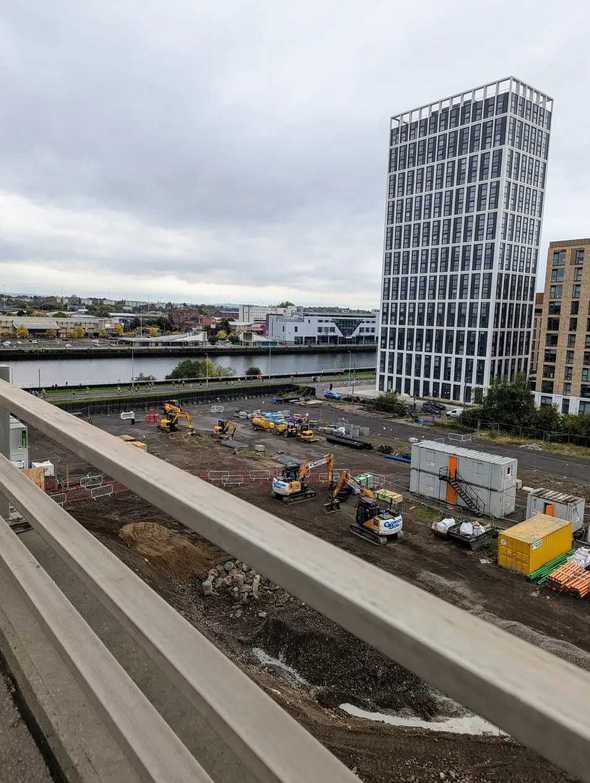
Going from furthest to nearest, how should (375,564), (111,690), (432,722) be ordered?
1. (375,564)
2. (432,722)
3. (111,690)

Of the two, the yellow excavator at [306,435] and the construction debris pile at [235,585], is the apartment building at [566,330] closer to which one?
the yellow excavator at [306,435]

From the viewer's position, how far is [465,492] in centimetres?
1452

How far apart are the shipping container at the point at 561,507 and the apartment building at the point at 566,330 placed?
1624 centimetres

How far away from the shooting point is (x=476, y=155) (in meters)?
33.6

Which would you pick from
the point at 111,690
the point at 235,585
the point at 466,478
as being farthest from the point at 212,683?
the point at 466,478

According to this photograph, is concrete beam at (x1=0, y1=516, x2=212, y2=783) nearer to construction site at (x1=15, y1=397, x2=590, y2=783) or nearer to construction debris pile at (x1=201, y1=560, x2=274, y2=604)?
construction site at (x1=15, y1=397, x2=590, y2=783)

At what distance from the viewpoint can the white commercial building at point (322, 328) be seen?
7662cm

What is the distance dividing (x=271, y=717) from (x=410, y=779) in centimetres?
536

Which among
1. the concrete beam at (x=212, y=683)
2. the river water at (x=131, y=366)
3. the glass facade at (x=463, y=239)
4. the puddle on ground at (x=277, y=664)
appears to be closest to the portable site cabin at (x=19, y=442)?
the puddle on ground at (x=277, y=664)

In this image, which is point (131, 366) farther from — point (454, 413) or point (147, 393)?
point (454, 413)

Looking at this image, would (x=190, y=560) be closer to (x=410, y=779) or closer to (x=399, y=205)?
(x=410, y=779)

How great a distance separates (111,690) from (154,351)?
213 feet

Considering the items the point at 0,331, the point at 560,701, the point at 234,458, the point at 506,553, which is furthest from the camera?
the point at 0,331

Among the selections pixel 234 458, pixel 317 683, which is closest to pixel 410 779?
pixel 317 683
